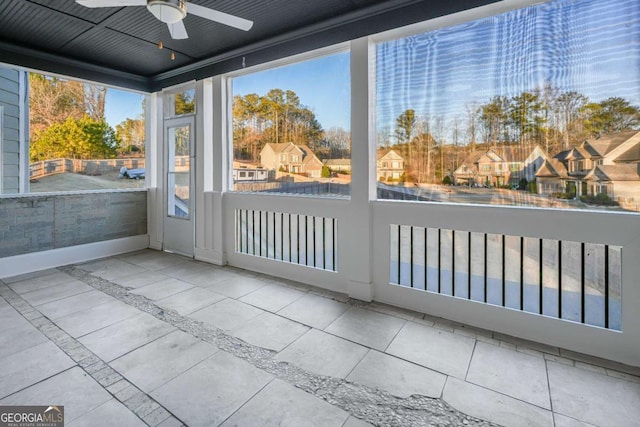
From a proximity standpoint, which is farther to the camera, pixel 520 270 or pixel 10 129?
pixel 10 129

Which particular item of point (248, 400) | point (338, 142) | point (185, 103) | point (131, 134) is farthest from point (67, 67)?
point (248, 400)

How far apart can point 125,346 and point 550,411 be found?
2.83 meters

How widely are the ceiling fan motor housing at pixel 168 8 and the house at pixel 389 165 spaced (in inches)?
82.4

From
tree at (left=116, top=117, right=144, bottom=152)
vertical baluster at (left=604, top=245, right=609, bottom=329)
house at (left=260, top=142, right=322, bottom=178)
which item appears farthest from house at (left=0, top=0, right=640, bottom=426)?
tree at (left=116, top=117, right=144, bottom=152)

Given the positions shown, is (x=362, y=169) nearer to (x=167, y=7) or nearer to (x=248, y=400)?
(x=167, y=7)

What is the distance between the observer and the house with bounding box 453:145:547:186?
266cm

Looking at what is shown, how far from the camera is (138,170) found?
5.63 meters

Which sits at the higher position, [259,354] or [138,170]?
[138,170]

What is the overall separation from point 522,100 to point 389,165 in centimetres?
123

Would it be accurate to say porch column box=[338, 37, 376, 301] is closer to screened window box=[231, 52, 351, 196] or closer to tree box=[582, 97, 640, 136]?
screened window box=[231, 52, 351, 196]

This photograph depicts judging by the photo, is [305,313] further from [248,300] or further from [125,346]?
[125,346]

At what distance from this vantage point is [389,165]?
11.0ft

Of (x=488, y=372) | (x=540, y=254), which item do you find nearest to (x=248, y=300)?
(x=488, y=372)

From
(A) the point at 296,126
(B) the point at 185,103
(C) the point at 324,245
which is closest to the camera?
(C) the point at 324,245
